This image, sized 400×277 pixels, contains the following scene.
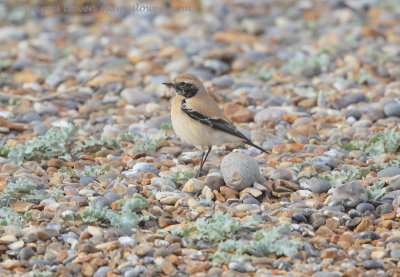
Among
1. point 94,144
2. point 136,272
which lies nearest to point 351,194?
point 136,272

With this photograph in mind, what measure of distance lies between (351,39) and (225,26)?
2.23 meters

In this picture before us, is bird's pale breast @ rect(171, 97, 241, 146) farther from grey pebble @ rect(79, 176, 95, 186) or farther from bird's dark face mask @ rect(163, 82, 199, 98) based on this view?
grey pebble @ rect(79, 176, 95, 186)

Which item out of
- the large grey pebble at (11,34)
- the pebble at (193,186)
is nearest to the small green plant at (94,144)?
the pebble at (193,186)

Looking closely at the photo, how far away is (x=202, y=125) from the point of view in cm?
796

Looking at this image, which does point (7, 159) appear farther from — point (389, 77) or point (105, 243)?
point (389, 77)

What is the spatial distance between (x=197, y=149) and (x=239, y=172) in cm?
165

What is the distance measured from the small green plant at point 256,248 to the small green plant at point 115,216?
794 millimetres

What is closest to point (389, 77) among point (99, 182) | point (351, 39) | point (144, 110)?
point (351, 39)

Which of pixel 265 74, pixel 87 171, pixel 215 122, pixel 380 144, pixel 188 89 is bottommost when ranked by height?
pixel 87 171

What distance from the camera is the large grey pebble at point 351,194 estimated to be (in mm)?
6824

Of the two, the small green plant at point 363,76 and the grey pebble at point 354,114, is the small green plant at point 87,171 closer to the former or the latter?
the grey pebble at point 354,114

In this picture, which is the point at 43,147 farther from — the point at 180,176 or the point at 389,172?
the point at 389,172

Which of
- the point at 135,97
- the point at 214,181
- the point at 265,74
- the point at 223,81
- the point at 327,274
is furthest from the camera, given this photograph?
the point at 265,74

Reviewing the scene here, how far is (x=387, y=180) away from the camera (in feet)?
23.8
